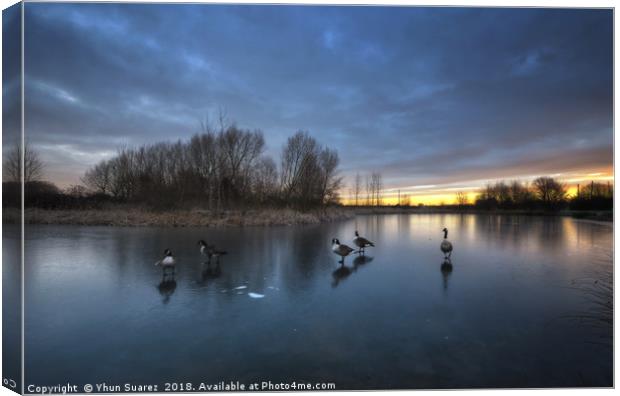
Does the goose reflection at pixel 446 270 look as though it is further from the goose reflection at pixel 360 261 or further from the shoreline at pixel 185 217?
the shoreline at pixel 185 217

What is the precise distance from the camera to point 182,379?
2.89 m

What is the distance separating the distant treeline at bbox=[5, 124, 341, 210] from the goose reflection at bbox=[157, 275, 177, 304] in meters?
8.27

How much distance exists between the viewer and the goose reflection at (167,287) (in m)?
4.60

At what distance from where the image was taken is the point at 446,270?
6445mm

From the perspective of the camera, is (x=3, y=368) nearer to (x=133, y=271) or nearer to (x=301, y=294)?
(x=133, y=271)

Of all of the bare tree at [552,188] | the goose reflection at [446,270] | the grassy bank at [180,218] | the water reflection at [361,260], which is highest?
the bare tree at [552,188]

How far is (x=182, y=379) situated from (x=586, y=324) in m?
4.93

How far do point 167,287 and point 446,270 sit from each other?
5.81 m

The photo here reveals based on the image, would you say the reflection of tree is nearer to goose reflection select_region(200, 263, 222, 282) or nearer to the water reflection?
the water reflection

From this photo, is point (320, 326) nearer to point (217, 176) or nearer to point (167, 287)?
point (167, 287)

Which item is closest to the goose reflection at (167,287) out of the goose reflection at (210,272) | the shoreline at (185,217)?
the goose reflection at (210,272)

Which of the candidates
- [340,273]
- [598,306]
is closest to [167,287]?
[340,273]

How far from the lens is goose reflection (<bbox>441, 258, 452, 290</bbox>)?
5.47m

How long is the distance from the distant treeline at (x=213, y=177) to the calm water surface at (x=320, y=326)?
27.3ft
